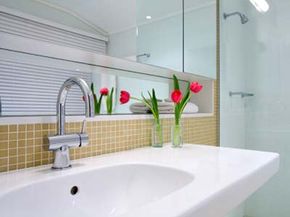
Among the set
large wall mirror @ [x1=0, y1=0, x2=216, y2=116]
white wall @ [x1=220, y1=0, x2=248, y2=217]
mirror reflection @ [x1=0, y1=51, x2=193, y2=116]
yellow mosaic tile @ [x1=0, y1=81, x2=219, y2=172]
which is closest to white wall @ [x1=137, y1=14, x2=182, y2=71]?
large wall mirror @ [x1=0, y1=0, x2=216, y2=116]

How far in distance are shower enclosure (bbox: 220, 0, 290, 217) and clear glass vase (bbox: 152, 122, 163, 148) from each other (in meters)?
0.73

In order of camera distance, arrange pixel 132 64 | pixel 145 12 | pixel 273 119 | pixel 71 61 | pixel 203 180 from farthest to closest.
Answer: pixel 273 119 → pixel 145 12 → pixel 132 64 → pixel 71 61 → pixel 203 180

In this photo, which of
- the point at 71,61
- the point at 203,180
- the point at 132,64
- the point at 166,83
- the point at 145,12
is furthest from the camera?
the point at 166,83

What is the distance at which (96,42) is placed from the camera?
0.95 metres

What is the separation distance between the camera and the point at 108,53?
942 mm

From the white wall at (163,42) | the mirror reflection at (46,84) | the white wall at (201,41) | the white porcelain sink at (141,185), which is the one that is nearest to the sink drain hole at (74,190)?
the white porcelain sink at (141,185)

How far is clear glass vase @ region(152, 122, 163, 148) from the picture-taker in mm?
1024

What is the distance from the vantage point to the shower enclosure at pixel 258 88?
168 cm

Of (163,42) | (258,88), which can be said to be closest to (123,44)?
(163,42)

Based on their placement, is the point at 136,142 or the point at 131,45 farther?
the point at 131,45

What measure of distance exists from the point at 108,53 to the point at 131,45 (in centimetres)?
20

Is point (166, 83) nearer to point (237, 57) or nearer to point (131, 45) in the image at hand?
point (131, 45)

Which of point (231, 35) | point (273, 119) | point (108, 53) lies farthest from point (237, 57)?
point (108, 53)

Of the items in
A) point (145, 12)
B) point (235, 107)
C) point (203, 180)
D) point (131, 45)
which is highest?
point (145, 12)
